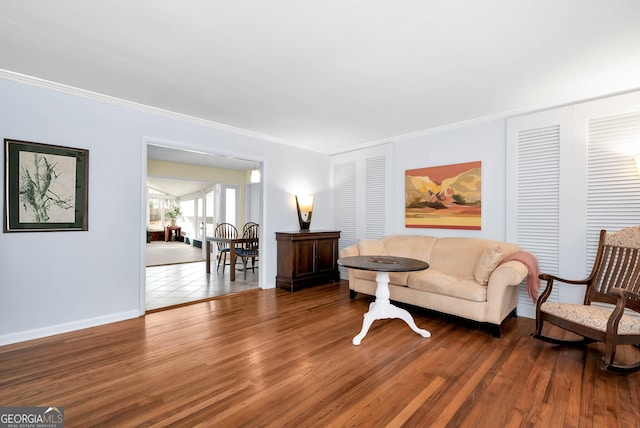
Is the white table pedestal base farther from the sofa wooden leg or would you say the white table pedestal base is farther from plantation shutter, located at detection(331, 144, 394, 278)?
plantation shutter, located at detection(331, 144, 394, 278)

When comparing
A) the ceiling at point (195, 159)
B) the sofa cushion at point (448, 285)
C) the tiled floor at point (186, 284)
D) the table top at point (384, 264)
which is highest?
the ceiling at point (195, 159)

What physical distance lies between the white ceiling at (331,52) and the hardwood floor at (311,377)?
2.44 meters

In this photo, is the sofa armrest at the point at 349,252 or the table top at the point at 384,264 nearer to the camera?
the table top at the point at 384,264

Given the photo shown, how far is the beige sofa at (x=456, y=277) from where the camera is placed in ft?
9.29

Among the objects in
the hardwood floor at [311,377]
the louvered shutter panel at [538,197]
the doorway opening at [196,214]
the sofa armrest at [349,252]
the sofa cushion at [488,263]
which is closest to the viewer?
the hardwood floor at [311,377]

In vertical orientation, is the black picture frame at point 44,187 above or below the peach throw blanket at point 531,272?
above

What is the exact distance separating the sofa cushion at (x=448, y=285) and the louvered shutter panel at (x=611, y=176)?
48.0 inches

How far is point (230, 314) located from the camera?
135 inches

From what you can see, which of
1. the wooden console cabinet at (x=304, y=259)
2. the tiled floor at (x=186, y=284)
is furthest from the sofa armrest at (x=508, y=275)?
the tiled floor at (x=186, y=284)

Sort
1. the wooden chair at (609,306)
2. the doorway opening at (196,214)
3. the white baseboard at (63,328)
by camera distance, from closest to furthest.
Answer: the wooden chair at (609,306) < the white baseboard at (63,328) < the doorway opening at (196,214)

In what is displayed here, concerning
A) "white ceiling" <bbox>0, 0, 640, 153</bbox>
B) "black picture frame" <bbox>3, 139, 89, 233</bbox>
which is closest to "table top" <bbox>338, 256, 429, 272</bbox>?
"white ceiling" <bbox>0, 0, 640, 153</bbox>

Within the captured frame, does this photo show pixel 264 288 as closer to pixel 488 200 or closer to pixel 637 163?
pixel 488 200

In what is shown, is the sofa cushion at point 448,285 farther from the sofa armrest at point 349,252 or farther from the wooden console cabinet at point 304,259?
the wooden console cabinet at point 304,259

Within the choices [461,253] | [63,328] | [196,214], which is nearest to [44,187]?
[63,328]
